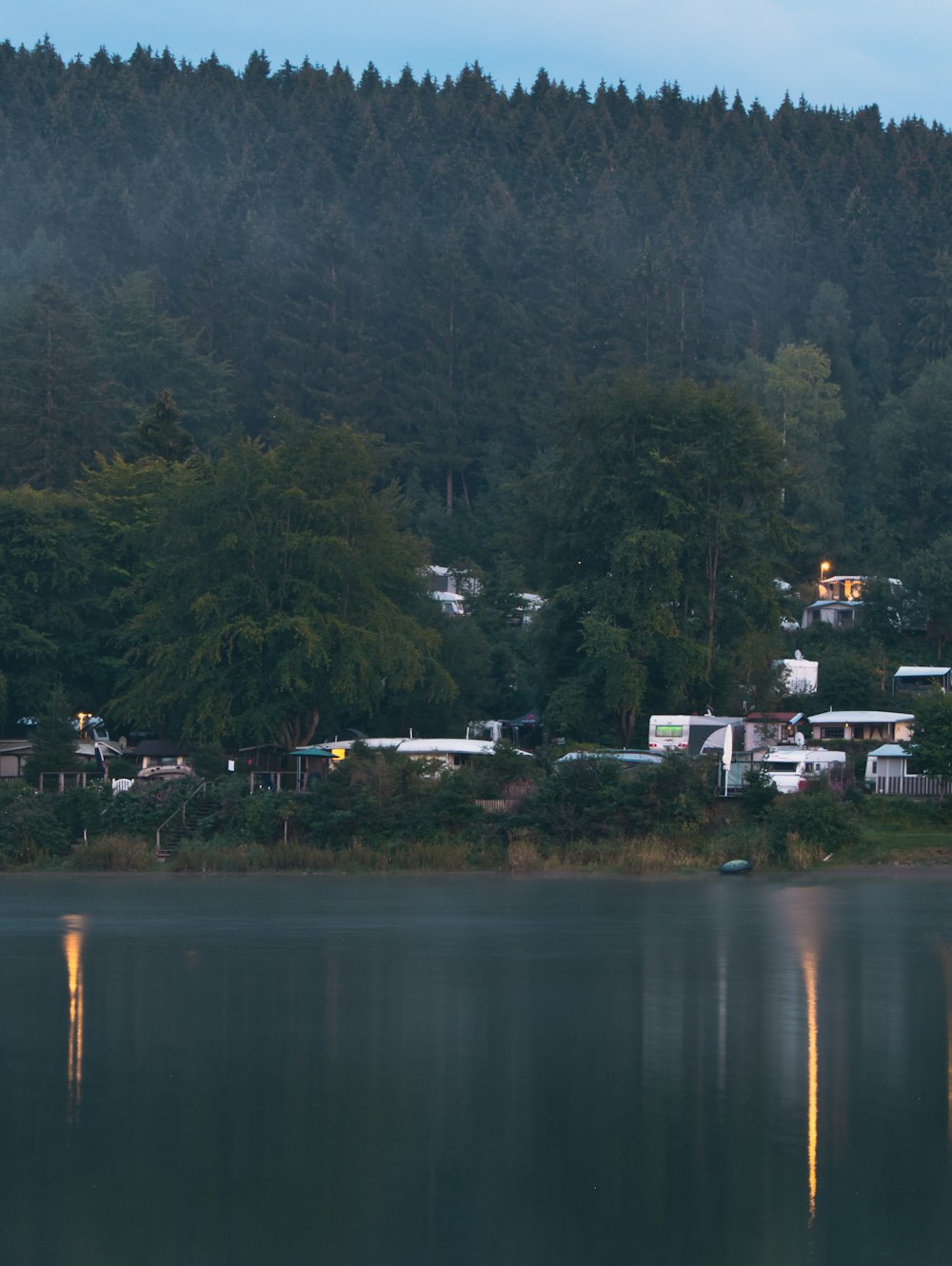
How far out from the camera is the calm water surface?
48.3ft

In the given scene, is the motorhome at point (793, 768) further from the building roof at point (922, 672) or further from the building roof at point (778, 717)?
the building roof at point (922, 672)

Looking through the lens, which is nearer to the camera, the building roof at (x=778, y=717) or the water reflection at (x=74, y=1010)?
the water reflection at (x=74, y=1010)

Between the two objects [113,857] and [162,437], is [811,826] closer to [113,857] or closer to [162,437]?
[113,857]

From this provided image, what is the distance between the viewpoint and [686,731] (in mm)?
51312

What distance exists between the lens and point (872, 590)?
72.3 m

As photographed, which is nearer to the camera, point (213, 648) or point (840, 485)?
point (213, 648)

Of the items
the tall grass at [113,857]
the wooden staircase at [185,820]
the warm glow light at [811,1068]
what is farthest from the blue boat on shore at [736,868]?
the tall grass at [113,857]

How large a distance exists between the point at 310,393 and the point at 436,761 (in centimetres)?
6180

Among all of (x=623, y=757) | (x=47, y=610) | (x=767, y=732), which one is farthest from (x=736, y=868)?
(x=47, y=610)

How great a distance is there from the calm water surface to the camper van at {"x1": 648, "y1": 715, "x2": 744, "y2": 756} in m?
15.2

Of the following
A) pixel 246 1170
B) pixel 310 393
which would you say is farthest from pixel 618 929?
pixel 310 393

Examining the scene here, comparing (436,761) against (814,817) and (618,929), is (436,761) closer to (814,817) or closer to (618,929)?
(814,817)

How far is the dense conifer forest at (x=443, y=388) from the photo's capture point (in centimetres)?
5412

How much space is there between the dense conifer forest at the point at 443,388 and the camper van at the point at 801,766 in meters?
7.46
